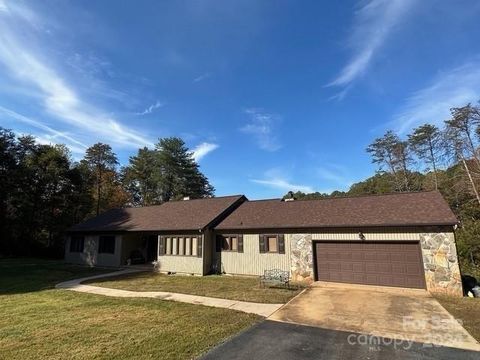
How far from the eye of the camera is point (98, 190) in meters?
45.6

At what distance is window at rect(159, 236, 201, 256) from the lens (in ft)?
64.6

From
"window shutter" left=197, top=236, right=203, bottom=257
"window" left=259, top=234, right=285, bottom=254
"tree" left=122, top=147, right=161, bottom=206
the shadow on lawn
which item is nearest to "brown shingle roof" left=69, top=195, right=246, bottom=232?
"window shutter" left=197, top=236, right=203, bottom=257

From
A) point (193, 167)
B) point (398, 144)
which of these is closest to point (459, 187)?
point (398, 144)

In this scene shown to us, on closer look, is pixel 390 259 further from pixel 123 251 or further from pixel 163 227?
pixel 123 251

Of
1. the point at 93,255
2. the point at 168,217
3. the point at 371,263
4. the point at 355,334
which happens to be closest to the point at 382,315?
the point at 355,334

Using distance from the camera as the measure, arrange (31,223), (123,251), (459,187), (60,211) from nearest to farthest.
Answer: (123,251) < (459,187) < (31,223) < (60,211)

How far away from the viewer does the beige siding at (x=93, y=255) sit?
2355 cm

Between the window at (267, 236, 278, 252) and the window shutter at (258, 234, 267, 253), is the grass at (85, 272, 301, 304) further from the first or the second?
the window at (267, 236, 278, 252)

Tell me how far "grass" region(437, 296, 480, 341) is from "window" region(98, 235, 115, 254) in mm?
21167

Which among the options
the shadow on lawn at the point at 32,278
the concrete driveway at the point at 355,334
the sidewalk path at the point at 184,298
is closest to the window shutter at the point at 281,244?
the concrete driveway at the point at 355,334

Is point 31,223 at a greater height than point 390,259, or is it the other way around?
point 31,223

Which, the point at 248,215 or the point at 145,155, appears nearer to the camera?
the point at 248,215

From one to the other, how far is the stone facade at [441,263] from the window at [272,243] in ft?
22.2

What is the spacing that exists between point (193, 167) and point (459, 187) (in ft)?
124
